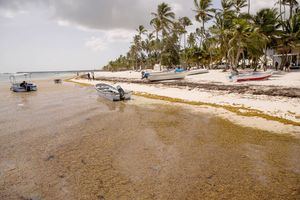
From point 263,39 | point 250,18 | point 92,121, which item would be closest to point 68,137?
point 92,121

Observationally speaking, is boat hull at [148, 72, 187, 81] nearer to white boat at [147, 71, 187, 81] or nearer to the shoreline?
white boat at [147, 71, 187, 81]

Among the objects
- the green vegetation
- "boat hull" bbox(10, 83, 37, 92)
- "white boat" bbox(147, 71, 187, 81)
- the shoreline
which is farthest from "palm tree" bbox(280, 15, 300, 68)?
"boat hull" bbox(10, 83, 37, 92)

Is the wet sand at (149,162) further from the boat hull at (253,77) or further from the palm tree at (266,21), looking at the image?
the palm tree at (266,21)

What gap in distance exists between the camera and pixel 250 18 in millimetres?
32344

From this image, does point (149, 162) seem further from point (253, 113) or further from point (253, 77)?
point (253, 77)

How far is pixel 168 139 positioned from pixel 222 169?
9.71ft

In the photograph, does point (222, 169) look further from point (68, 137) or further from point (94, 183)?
point (68, 137)

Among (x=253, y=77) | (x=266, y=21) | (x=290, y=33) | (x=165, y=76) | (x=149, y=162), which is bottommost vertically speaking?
(x=149, y=162)

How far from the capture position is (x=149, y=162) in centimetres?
645

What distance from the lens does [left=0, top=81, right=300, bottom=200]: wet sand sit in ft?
16.2

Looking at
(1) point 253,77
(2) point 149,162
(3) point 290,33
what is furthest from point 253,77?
(2) point 149,162

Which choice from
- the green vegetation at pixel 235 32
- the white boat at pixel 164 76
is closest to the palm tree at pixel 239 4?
the green vegetation at pixel 235 32

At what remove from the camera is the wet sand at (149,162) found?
195 inches

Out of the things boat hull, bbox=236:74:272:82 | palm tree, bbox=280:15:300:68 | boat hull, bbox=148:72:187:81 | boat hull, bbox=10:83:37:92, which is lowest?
boat hull, bbox=10:83:37:92
